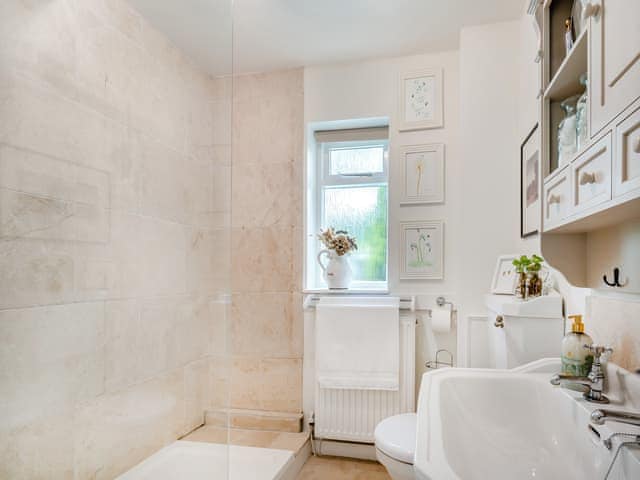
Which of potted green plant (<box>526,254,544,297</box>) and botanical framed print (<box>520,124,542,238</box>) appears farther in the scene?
botanical framed print (<box>520,124,542,238</box>)

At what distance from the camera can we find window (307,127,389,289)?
2.69 metres

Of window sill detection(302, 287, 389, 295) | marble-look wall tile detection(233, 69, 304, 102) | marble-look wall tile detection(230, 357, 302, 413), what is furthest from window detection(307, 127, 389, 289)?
marble-look wall tile detection(230, 357, 302, 413)

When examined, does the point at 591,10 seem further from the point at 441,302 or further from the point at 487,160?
the point at 441,302

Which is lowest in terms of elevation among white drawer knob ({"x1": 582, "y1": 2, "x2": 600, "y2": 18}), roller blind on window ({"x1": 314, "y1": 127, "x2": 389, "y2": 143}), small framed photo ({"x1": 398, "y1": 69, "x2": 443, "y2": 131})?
white drawer knob ({"x1": 582, "y1": 2, "x2": 600, "y2": 18})

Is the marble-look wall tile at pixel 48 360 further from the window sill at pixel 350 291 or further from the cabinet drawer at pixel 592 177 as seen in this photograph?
the cabinet drawer at pixel 592 177

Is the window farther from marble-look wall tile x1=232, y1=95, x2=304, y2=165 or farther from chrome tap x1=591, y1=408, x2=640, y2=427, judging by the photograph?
chrome tap x1=591, y1=408, x2=640, y2=427

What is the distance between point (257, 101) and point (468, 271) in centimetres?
169

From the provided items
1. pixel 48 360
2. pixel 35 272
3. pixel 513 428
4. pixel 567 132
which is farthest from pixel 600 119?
pixel 48 360

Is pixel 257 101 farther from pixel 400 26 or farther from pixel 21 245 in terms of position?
pixel 21 245

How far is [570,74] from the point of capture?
3.34ft

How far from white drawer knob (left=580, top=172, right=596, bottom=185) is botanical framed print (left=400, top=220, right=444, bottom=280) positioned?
157cm

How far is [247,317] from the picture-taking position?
2.63m

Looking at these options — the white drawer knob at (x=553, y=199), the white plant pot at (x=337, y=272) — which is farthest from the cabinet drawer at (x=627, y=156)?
the white plant pot at (x=337, y=272)

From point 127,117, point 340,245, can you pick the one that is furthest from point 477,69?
point 127,117
